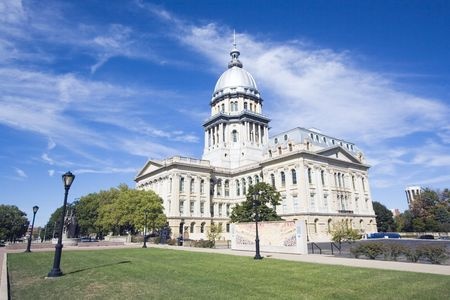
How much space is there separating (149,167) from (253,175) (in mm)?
26081

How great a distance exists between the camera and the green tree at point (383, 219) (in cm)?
8550

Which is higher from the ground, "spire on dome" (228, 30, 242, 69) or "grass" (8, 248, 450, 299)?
"spire on dome" (228, 30, 242, 69)

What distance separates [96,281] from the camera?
1298 centimetres

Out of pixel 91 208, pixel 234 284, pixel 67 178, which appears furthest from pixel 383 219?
pixel 67 178

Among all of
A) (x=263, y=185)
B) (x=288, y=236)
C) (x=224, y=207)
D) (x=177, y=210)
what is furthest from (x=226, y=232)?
(x=288, y=236)

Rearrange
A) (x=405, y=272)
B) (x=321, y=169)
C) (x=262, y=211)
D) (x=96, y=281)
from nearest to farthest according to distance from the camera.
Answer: (x=96, y=281) < (x=405, y=272) < (x=262, y=211) < (x=321, y=169)

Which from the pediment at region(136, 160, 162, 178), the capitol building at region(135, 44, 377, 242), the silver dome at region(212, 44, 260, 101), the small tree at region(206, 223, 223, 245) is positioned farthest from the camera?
the silver dome at region(212, 44, 260, 101)

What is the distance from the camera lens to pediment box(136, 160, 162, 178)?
6940 centimetres

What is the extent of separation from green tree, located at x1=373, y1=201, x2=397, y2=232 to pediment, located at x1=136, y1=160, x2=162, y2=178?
64.0 m

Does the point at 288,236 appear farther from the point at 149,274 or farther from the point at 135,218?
the point at 135,218

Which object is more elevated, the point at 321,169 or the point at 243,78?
the point at 243,78

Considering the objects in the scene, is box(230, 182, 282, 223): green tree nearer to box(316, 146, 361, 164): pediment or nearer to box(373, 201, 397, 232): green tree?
box(316, 146, 361, 164): pediment

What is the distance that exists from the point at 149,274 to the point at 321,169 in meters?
49.7

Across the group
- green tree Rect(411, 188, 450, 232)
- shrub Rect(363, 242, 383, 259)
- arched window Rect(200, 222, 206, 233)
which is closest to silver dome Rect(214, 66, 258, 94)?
arched window Rect(200, 222, 206, 233)
